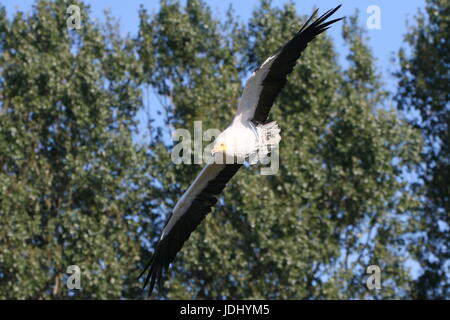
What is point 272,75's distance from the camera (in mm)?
9164

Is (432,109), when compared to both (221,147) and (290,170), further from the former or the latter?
(221,147)

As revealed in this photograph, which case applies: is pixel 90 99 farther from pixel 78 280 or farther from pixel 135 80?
pixel 78 280

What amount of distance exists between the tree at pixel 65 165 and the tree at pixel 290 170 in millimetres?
815

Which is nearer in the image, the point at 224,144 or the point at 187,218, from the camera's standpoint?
the point at 224,144

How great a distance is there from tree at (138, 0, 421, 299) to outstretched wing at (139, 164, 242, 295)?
791cm

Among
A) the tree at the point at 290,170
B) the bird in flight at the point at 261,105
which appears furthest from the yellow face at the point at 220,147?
the tree at the point at 290,170

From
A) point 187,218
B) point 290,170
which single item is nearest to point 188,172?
point 290,170

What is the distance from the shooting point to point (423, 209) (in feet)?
68.4

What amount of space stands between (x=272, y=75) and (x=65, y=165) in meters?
10.3

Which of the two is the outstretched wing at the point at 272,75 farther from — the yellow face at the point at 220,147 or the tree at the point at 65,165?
the tree at the point at 65,165

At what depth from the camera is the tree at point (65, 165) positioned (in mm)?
18047

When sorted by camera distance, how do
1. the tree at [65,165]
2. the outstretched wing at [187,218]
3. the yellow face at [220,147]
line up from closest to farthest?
the yellow face at [220,147] < the outstretched wing at [187,218] < the tree at [65,165]

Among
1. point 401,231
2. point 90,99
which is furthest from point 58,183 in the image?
point 401,231
